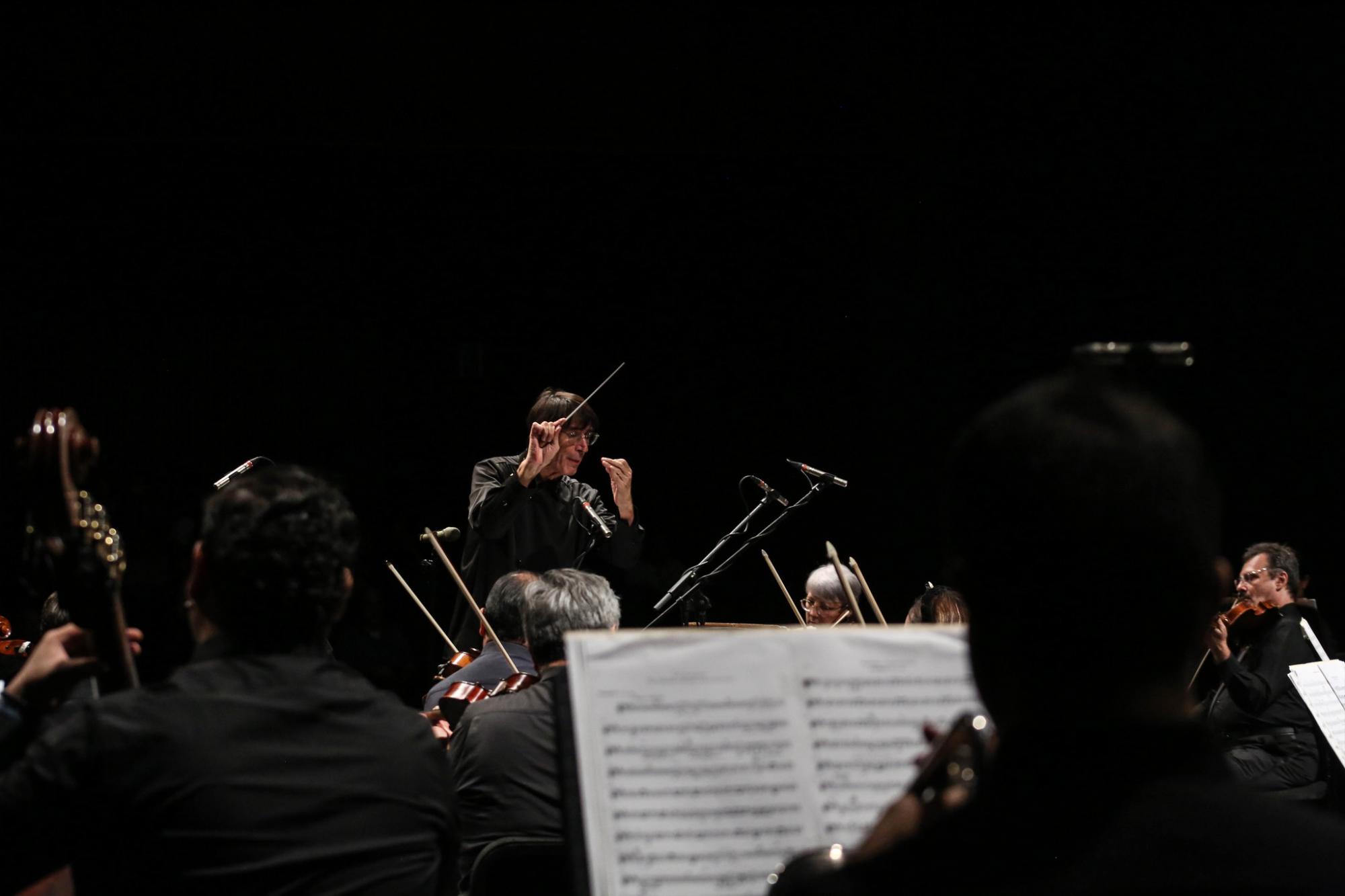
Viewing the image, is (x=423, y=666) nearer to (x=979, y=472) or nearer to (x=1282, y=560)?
(x=1282, y=560)

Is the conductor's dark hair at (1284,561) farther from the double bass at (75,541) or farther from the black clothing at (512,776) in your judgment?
the double bass at (75,541)

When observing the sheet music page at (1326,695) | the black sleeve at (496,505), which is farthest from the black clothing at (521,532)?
the sheet music page at (1326,695)

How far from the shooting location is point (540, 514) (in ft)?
14.7

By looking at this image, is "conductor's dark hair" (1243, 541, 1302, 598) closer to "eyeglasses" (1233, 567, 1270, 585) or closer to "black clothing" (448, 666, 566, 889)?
"eyeglasses" (1233, 567, 1270, 585)

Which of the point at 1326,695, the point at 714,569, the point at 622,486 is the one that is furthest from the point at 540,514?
the point at 1326,695

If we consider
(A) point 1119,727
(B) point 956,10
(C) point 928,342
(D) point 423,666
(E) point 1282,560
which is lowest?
(D) point 423,666

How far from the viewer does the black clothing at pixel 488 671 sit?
304 cm

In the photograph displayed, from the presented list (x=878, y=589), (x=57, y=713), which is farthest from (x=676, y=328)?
(x=57, y=713)

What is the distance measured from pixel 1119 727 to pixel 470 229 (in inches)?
206

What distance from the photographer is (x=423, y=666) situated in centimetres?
555

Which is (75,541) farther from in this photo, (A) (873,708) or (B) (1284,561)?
(B) (1284,561)

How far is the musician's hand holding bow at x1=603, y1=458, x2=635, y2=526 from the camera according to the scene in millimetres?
4656

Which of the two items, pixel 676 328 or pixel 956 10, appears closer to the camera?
pixel 956 10

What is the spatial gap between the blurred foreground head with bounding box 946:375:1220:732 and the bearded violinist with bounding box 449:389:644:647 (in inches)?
145
